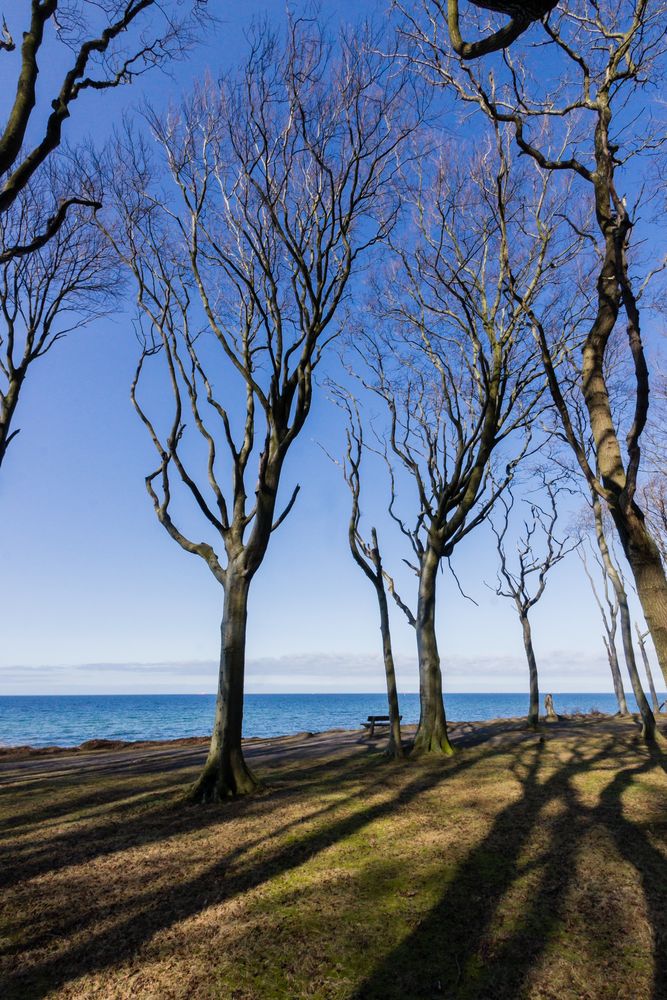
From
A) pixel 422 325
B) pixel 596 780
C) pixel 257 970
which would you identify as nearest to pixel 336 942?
pixel 257 970

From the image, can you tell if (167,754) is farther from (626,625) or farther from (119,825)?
(626,625)

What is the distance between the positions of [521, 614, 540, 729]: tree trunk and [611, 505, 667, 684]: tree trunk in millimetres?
16166

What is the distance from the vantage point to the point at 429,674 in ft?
43.0

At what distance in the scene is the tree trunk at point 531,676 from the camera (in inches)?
766

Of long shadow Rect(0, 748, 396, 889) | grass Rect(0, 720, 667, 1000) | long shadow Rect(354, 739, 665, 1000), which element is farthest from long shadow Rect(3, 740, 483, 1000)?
long shadow Rect(354, 739, 665, 1000)

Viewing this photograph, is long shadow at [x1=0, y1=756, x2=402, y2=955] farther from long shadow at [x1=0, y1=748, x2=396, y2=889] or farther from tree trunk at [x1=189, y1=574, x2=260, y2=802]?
tree trunk at [x1=189, y1=574, x2=260, y2=802]

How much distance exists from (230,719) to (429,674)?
567 centimetres

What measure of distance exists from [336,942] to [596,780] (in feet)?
23.3

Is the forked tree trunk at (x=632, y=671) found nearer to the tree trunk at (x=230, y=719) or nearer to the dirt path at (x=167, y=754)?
the dirt path at (x=167, y=754)

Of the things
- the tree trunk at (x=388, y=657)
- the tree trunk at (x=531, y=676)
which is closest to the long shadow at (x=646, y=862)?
the tree trunk at (x=388, y=657)

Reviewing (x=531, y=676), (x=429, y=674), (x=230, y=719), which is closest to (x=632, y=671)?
(x=531, y=676)

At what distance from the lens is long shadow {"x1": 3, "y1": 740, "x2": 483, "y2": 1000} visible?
3.78m

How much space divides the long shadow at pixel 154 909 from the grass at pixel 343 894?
2 centimetres

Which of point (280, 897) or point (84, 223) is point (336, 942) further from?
point (84, 223)
